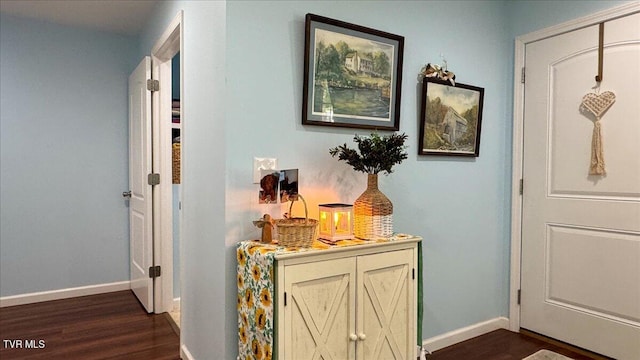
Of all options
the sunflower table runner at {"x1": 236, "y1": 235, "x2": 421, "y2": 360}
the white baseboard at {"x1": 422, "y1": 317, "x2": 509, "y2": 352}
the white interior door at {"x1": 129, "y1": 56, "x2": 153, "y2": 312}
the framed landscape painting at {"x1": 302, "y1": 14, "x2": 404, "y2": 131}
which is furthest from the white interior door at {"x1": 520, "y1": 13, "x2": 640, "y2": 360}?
the white interior door at {"x1": 129, "y1": 56, "x2": 153, "y2": 312}

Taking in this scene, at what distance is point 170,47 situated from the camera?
107 inches

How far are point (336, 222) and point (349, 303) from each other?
0.36 meters

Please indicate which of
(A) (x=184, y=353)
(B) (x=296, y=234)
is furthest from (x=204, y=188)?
(A) (x=184, y=353)

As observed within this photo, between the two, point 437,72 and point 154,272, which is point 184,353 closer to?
point 154,272

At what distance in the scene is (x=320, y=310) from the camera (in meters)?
1.58

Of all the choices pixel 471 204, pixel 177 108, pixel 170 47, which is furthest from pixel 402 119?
pixel 177 108

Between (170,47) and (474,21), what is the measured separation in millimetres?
2060

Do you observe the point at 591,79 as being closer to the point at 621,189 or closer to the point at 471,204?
the point at 621,189

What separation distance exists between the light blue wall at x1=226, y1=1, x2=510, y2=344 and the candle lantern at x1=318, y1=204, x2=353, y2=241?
151mm

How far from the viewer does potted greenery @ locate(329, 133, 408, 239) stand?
5.99ft

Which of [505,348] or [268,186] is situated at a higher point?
[268,186]

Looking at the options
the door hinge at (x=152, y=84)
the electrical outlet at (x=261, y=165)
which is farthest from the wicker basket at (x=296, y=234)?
the door hinge at (x=152, y=84)

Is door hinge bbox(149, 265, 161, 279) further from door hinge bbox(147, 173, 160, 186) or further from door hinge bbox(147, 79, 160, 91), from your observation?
door hinge bbox(147, 79, 160, 91)

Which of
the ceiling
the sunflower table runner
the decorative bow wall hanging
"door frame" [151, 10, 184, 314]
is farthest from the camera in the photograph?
"door frame" [151, 10, 184, 314]
